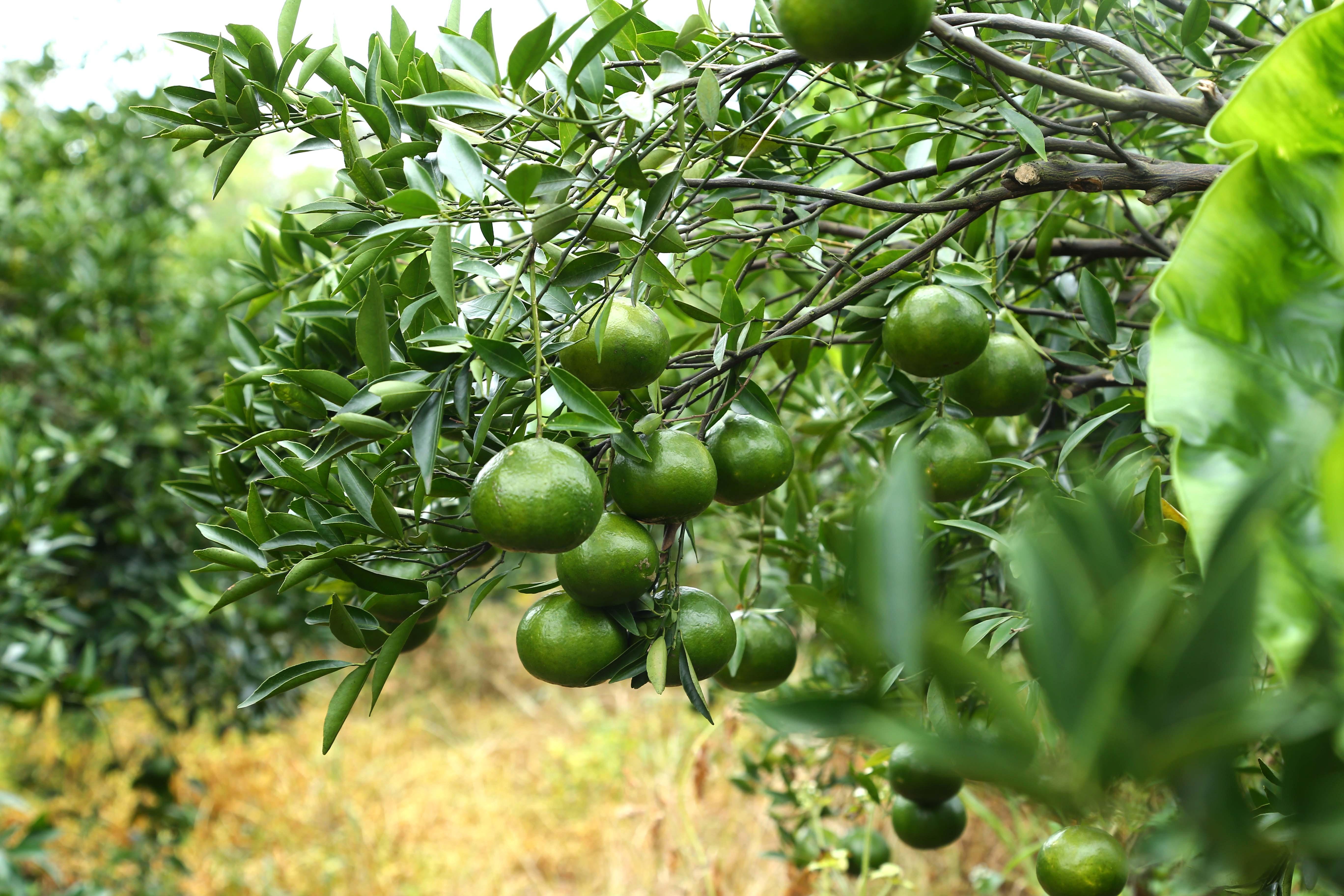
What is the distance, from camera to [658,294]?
832mm

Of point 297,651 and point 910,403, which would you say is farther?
point 297,651

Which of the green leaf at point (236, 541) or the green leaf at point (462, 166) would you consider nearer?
the green leaf at point (462, 166)

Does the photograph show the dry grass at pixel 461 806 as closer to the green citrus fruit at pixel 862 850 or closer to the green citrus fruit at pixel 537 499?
the green citrus fruit at pixel 862 850

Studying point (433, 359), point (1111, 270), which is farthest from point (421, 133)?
point (1111, 270)

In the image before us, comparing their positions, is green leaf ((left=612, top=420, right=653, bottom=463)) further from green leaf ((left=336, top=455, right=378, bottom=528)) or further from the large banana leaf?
the large banana leaf

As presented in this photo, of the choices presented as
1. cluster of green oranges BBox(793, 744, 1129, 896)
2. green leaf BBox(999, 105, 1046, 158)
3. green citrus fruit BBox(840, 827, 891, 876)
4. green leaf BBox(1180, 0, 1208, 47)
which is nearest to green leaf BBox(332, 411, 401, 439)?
cluster of green oranges BBox(793, 744, 1129, 896)

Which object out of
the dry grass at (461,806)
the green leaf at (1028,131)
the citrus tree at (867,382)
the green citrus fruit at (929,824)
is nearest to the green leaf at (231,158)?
the citrus tree at (867,382)

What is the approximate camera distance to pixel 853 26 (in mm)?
583

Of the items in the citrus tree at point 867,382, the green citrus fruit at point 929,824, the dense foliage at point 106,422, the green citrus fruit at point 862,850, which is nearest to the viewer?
the citrus tree at point 867,382

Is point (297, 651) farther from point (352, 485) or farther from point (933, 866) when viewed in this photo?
point (352, 485)

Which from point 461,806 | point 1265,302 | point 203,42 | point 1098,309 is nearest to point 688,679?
point 1265,302

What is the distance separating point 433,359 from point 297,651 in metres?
2.59

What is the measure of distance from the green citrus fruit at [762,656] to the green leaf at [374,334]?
0.48 metres

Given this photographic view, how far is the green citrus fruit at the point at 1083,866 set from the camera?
75cm
